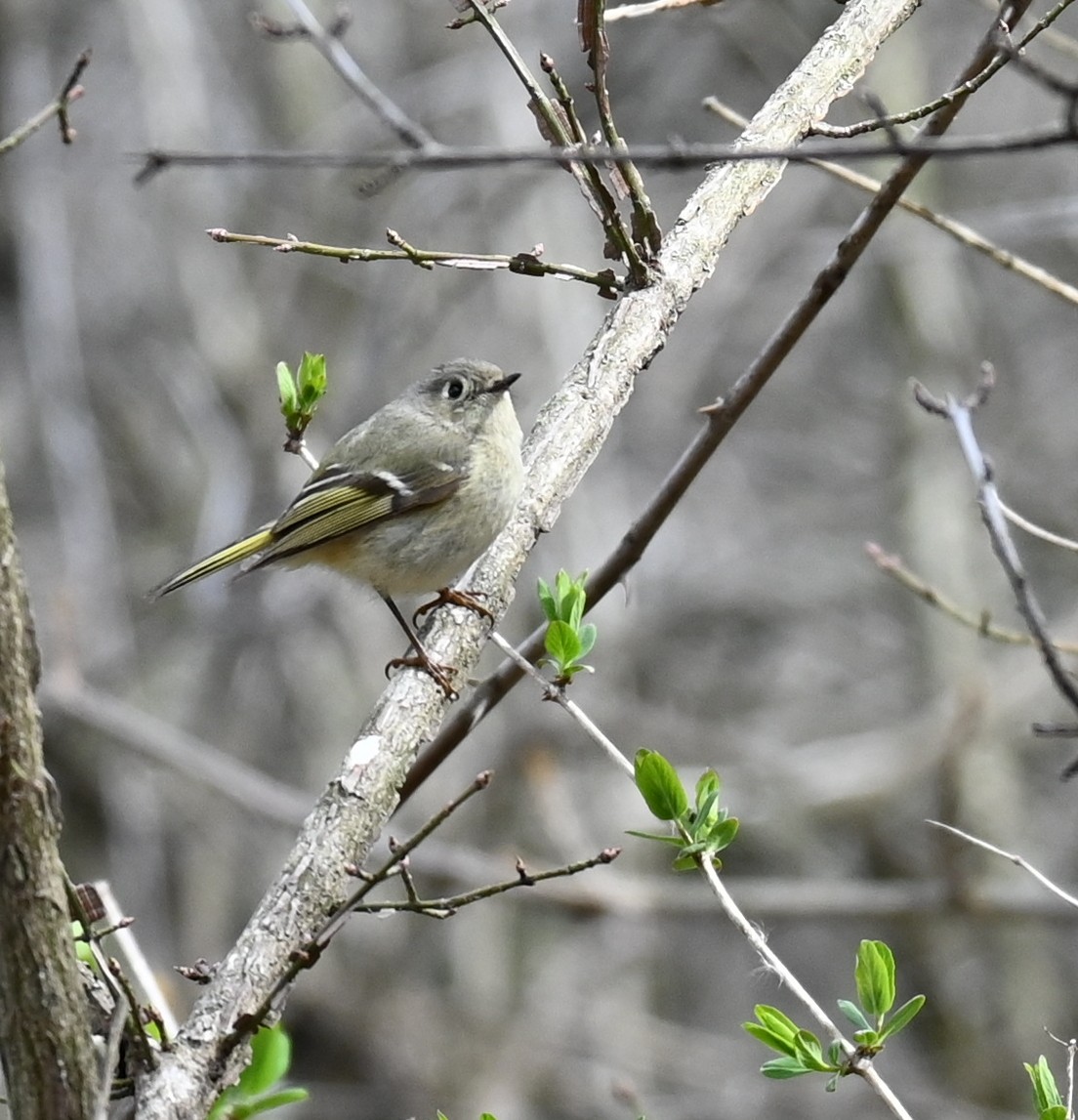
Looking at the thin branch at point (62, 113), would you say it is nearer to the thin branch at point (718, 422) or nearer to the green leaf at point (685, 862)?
the thin branch at point (718, 422)

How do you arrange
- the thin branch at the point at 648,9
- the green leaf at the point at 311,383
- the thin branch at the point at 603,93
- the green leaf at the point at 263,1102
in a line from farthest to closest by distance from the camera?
the green leaf at the point at 311,383 → the thin branch at the point at 648,9 → the thin branch at the point at 603,93 → the green leaf at the point at 263,1102

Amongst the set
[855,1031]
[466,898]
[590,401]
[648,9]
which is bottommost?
[855,1031]

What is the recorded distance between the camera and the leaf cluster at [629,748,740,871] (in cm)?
178

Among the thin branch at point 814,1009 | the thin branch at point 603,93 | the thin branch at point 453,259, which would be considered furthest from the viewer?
the thin branch at point 603,93

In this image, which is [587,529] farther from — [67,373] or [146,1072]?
[146,1072]

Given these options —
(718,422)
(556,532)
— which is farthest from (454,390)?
(556,532)

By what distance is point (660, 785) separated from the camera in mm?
1786

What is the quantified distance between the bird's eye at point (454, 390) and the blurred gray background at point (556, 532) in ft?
8.30

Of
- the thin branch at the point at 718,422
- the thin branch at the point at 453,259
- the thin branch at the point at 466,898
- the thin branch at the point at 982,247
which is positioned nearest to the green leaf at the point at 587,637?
the thin branch at the point at 718,422

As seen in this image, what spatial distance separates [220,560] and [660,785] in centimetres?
210

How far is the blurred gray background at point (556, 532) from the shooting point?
645 centimetres

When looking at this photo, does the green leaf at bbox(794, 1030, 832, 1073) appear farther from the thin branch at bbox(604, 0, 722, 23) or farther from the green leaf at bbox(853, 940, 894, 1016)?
the thin branch at bbox(604, 0, 722, 23)

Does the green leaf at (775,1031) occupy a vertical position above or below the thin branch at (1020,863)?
below

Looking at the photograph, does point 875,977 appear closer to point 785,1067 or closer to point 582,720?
point 785,1067
